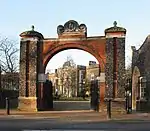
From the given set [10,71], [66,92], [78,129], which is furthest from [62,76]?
[78,129]

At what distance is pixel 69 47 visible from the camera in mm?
35312

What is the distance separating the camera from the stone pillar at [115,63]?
3372 cm

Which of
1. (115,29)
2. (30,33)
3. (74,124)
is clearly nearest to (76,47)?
(115,29)

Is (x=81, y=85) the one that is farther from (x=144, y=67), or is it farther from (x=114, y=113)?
(x=114, y=113)

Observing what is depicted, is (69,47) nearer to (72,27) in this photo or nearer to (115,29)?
(72,27)

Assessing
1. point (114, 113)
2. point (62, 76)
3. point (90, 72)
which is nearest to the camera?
point (114, 113)

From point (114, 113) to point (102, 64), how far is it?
4.36 m

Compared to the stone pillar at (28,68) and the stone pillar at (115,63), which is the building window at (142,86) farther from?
the stone pillar at (28,68)

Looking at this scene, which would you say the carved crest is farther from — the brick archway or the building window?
the building window

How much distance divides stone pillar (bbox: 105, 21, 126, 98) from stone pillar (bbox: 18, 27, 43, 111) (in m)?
6.32

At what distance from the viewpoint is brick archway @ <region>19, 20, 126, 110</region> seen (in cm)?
3381

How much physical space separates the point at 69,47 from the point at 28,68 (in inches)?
160

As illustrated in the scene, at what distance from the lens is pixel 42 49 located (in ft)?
117

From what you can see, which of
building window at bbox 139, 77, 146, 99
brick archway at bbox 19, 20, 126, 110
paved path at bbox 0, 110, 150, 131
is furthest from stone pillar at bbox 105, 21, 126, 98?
paved path at bbox 0, 110, 150, 131
